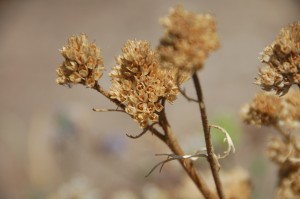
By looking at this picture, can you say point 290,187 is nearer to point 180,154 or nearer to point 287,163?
point 287,163

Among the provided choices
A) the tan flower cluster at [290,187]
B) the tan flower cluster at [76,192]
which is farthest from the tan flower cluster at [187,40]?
the tan flower cluster at [76,192]

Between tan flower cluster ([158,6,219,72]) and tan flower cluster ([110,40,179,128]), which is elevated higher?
tan flower cluster ([158,6,219,72])

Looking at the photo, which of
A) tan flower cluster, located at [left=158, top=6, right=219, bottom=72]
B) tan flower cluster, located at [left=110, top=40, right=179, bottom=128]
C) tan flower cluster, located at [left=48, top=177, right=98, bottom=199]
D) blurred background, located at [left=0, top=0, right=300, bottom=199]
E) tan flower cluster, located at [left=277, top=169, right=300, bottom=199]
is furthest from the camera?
blurred background, located at [left=0, top=0, right=300, bottom=199]

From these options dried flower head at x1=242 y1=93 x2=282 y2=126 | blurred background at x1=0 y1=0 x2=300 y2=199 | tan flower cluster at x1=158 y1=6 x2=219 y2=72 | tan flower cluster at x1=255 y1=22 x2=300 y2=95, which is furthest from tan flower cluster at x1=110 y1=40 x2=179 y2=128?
blurred background at x1=0 y1=0 x2=300 y2=199

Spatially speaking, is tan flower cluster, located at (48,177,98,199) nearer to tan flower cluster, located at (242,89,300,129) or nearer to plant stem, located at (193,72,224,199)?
tan flower cluster, located at (242,89,300,129)

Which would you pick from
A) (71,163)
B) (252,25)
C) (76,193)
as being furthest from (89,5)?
(76,193)

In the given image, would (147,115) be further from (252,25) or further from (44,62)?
Result: (44,62)
